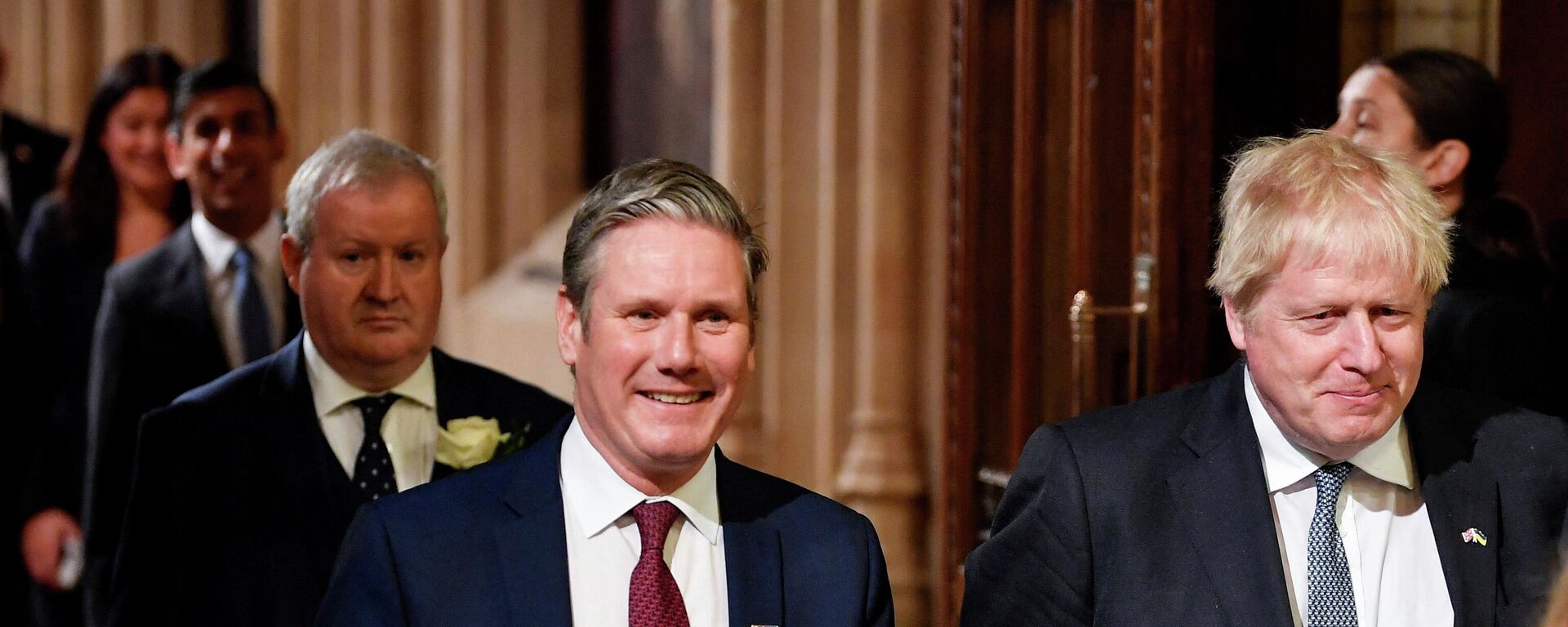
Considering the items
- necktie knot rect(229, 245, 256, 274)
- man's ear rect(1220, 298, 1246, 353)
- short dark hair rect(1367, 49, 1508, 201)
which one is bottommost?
necktie knot rect(229, 245, 256, 274)

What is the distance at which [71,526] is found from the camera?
4727 mm

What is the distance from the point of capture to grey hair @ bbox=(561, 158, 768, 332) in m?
2.26

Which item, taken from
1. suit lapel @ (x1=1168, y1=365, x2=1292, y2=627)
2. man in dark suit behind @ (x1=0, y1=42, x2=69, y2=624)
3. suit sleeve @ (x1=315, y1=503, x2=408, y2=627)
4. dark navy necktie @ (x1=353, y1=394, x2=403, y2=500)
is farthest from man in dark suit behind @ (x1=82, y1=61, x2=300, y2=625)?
suit lapel @ (x1=1168, y1=365, x2=1292, y2=627)

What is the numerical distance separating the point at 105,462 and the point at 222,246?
60cm

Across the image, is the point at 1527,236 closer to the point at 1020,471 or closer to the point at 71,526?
the point at 1020,471

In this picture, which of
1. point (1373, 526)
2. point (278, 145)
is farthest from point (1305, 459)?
point (278, 145)

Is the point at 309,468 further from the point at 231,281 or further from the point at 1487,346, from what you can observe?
the point at 1487,346

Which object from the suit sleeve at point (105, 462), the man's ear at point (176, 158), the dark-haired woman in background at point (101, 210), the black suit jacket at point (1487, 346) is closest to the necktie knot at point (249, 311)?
the suit sleeve at point (105, 462)

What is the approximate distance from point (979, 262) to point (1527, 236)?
1.52 m

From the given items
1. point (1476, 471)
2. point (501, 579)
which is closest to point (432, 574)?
point (501, 579)

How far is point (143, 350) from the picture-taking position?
12.6 feet

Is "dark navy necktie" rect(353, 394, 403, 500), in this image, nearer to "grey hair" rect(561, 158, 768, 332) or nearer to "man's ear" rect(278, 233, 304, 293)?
"man's ear" rect(278, 233, 304, 293)

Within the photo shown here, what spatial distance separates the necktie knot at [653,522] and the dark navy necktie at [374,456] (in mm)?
738

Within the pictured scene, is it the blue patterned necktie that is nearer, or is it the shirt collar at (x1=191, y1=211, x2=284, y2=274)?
the blue patterned necktie
